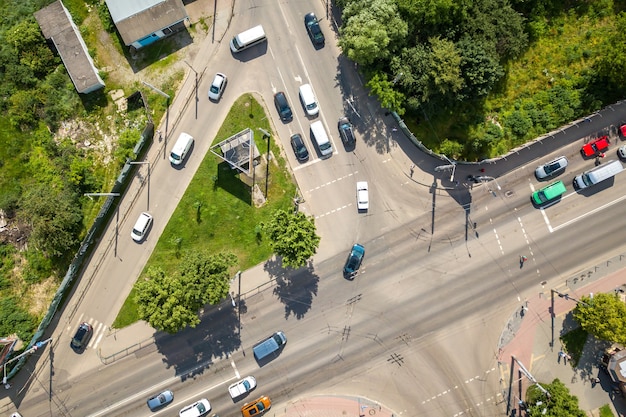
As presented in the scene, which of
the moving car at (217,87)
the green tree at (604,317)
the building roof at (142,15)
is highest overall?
the building roof at (142,15)

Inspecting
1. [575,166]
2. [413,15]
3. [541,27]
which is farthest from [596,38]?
[413,15]

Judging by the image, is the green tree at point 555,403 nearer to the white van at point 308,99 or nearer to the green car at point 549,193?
the green car at point 549,193

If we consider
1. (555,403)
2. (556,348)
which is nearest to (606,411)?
(555,403)

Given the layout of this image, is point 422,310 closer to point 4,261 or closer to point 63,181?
point 63,181

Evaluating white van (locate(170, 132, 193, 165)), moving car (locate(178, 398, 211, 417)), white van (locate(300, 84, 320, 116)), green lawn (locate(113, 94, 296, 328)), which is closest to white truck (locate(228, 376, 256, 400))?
moving car (locate(178, 398, 211, 417))

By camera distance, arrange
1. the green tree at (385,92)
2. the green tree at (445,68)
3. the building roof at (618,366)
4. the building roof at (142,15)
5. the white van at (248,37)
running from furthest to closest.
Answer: the white van at (248,37)
the building roof at (142,15)
the building roof at (618,366)
the green tree at (385,92)
the green tree at (445,68)

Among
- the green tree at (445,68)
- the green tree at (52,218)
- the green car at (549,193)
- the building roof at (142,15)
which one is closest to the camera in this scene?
the green tree at (445,68)

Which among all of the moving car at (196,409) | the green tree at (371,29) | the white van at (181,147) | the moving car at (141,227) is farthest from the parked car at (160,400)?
the green tree at (371,29)
